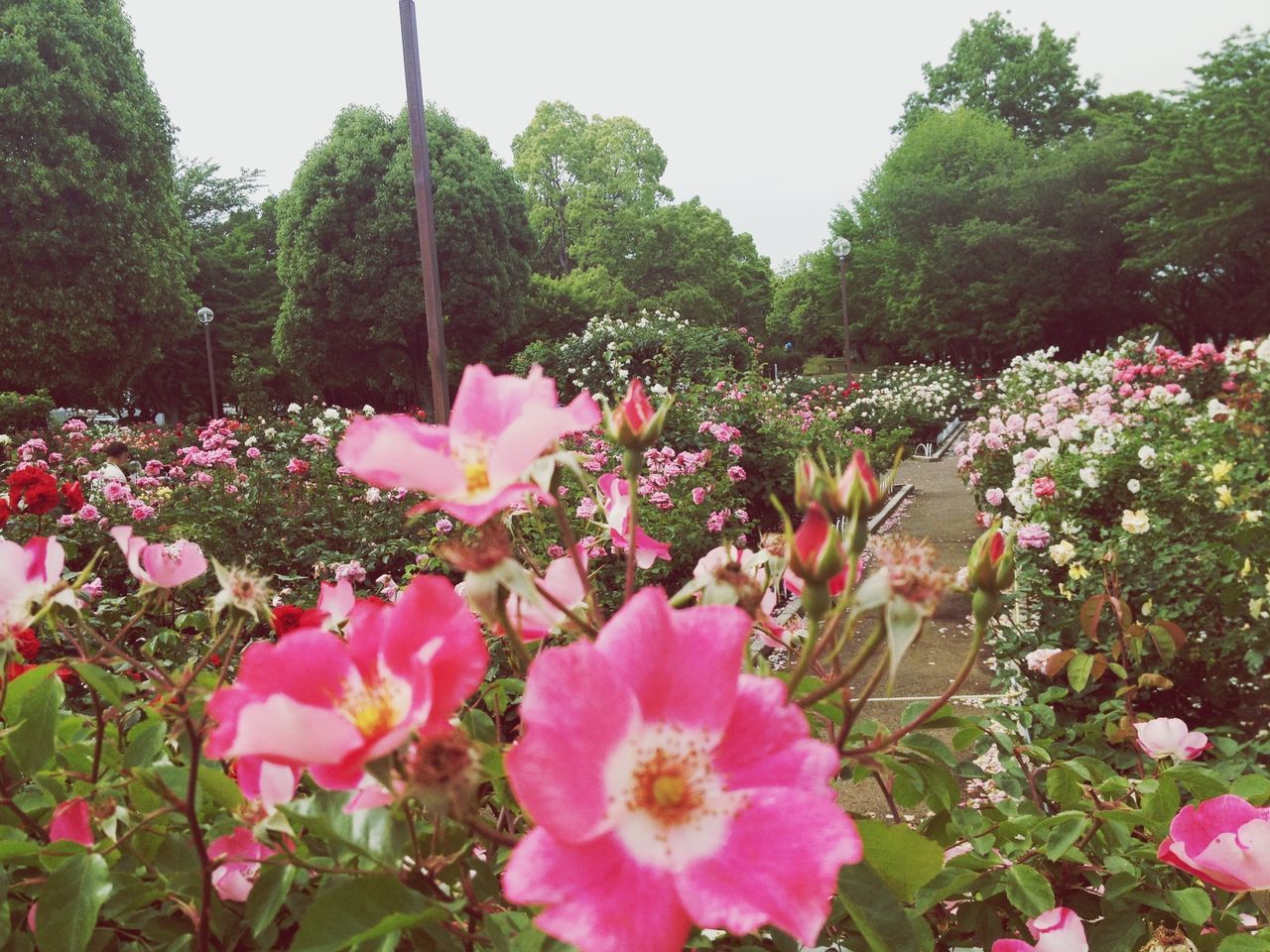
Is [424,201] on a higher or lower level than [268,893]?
higher

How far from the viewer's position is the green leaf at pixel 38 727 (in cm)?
67

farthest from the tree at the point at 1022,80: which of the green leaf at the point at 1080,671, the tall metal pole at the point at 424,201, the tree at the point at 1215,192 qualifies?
the green leaf at the point at 1080,671

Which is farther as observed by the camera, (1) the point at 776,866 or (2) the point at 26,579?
(2) the point at 26,579

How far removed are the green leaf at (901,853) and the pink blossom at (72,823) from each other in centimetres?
54

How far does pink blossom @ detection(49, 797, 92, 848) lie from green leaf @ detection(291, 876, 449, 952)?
0.28 metres

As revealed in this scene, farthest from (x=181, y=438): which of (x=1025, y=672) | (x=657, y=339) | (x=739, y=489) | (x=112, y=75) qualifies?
(x=1025, y=672)

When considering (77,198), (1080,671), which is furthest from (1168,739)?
(77,198)

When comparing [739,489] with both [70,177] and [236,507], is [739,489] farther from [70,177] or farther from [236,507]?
[70,177]

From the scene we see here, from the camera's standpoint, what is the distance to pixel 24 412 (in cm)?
1425

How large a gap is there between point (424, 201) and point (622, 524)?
5.99m

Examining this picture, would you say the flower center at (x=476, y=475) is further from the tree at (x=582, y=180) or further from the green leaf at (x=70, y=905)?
the tree at (x=582, y=180)

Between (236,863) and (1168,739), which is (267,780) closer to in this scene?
(236,863)

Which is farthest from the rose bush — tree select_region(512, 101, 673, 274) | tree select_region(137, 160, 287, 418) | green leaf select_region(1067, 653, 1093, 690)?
tree select_region(512, 101, 673, 274)

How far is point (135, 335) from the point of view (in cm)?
1761
